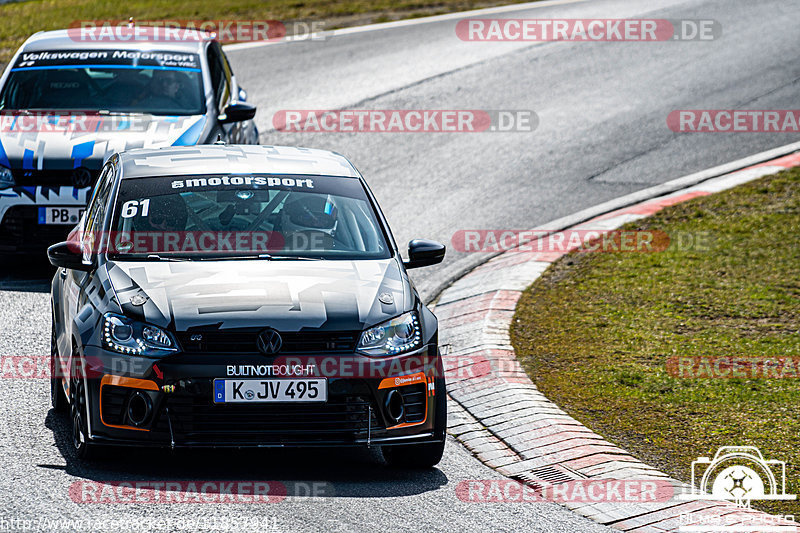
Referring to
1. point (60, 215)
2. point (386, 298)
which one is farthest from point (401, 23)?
point (386, 298)

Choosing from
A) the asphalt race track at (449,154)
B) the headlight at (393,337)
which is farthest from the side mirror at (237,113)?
the headlight at (393,337)

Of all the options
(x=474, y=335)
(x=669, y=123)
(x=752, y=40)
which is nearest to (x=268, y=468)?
(x=474, y=335)

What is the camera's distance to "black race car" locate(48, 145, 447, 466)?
5980 mm

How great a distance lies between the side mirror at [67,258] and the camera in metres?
6.76

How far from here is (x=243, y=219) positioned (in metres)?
7.22

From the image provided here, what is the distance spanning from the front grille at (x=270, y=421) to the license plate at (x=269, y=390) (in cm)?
3

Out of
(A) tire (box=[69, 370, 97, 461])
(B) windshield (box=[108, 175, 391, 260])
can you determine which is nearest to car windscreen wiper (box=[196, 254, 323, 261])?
(B) windshield (box=[108, 175, 391, 260])

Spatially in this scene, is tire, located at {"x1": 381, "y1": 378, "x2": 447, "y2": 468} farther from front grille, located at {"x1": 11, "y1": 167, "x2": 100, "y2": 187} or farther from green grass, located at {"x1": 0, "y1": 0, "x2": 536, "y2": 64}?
green grass, located at {"x1": 0, "y1": 0, "x2": 536, "y2": 64}

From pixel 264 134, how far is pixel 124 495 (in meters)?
10.1

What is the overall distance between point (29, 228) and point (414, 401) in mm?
5167

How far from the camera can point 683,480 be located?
644 cm

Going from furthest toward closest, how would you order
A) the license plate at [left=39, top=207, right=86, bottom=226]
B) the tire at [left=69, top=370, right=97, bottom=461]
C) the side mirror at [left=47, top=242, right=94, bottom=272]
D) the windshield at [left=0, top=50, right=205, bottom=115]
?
the windshield at [left=0, top=50, right=205, bottom=115] < the license plate at [left=39, top=207, right=86, bottom=226] < the side mirror at [left=47, top=242, right=94, bottom=272] < the tire at [left=69, top=370, right=97, bottom=461]

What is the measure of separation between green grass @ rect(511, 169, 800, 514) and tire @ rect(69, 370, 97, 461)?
2877 mm

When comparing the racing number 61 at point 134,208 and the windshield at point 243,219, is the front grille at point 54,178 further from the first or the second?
the racing number 61 at point 134,208
